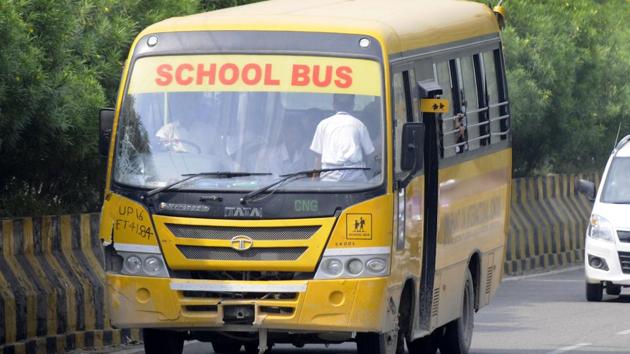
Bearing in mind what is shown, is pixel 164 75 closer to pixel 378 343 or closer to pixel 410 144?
pixel 410 144

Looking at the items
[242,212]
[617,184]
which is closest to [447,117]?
[242,212]

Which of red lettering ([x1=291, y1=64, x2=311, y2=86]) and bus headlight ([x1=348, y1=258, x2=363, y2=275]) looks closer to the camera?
bus headlight ([x1=348, y1=258, x2=363, y2=275])

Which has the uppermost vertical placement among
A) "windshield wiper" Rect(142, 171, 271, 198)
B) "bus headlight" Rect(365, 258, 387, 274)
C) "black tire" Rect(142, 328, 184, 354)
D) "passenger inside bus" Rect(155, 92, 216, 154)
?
"passenger inside bus" Rect(155, 92, 216, 154)

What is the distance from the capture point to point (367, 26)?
40.5ft

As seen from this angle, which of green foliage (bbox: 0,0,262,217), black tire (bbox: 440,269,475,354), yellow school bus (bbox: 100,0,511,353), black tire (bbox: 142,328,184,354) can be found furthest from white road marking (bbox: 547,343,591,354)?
green foliage (bbox: 0,0,262,217)

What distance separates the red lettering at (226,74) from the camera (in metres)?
12.2

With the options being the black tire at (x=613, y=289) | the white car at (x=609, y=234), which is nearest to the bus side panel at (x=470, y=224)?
the white car at (x=609, y=234)

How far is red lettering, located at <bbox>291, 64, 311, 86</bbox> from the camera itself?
1213 centimetres

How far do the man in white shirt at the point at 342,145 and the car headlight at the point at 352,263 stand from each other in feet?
1.65

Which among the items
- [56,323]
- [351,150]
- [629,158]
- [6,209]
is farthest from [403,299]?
[629,158]

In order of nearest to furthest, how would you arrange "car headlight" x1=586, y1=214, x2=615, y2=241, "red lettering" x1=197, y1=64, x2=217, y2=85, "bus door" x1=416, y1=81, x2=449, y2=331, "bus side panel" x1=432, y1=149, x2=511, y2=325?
"red lettering" x1=197, y1=64, x2=217, y2=85, "bus door" x1=416, y1=81, x2=449, y2=331, "bus side panel" x1=432, y1=149, x2=511, y2=325, "car headlight" x1=586, y1=214, x2=615, y2=241

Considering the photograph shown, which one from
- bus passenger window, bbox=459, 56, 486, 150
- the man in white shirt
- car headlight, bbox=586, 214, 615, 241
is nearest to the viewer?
the man in white shirt

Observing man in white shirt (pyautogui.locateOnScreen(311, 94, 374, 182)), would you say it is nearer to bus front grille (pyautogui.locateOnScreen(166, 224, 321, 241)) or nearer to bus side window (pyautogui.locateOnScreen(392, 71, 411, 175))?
bus side window (pyautogui.locateOnScreen(392, 71, 411, 175))

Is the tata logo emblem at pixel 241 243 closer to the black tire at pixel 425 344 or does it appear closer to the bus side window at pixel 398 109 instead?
the bus side window at pixel 398 109
